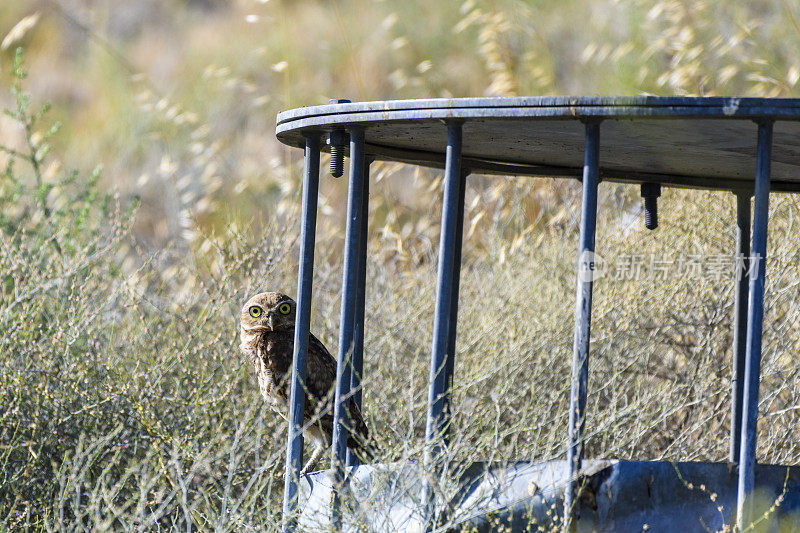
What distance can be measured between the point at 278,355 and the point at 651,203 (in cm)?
150

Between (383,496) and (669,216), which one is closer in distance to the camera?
(383,496)

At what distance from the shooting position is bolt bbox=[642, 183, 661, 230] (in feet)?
11.6

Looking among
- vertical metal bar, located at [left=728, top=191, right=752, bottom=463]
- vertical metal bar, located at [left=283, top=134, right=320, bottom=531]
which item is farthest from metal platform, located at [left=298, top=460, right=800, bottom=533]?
vertical metal bar, located at [left=728, top=191, right=752, bottom=463]

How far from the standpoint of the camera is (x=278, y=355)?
3861 millimetres

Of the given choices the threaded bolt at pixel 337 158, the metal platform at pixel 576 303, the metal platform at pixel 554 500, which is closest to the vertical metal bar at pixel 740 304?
the metal platform at pixel 576 303

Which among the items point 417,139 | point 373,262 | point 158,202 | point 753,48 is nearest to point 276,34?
point 158,202

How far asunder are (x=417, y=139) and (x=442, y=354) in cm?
79

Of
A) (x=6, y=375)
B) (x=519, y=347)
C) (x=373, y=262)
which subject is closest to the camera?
(x=6, y=375)

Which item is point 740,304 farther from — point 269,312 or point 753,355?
point 269,312

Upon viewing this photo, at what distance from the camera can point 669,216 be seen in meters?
4.70

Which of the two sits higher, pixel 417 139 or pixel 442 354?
pixel 417 139

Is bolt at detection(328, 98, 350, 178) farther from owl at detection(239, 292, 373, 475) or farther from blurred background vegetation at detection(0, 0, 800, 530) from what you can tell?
owl at detection(239, 292, 373, 475)

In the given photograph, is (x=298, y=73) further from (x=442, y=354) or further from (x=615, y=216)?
(x=442, y=354)

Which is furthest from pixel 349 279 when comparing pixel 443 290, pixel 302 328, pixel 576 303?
pixel 576 303
